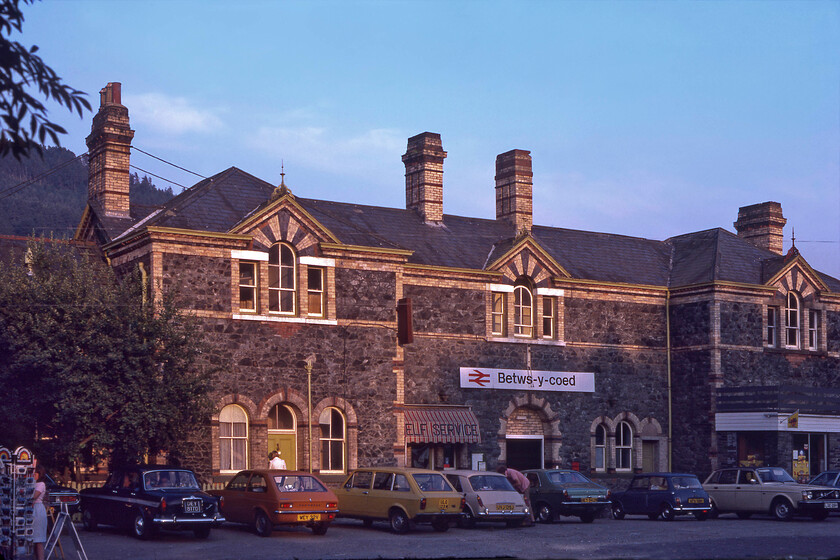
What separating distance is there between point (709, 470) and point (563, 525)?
11603mm

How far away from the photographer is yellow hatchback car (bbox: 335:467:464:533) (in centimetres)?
2588

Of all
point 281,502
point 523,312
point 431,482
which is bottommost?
point 281,502

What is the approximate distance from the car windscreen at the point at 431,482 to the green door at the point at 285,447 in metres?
6.99

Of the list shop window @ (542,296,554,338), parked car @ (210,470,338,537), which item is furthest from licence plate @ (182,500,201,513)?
shop window @ (542,296,554,338)

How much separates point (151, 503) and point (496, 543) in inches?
286

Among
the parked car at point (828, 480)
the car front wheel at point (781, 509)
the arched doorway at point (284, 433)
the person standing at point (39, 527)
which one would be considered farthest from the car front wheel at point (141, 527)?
the parked car at point (828, 480)

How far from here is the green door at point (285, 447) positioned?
106 ft

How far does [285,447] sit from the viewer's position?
1283 inches

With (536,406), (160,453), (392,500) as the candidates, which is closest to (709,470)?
(536,406)

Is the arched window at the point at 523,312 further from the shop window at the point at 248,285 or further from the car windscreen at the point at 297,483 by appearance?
the car windscreen at the point at 297,483

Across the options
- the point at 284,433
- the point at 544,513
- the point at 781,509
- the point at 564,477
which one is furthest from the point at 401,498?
the point at 781,509

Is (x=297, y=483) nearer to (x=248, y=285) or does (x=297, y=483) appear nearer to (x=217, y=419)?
(x=217, y=419)

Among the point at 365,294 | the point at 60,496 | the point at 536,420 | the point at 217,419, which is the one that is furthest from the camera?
the point at 536,420

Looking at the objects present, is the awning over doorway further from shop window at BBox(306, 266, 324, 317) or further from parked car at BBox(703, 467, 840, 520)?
parked car at BBox(703, 467, 840, 520)
